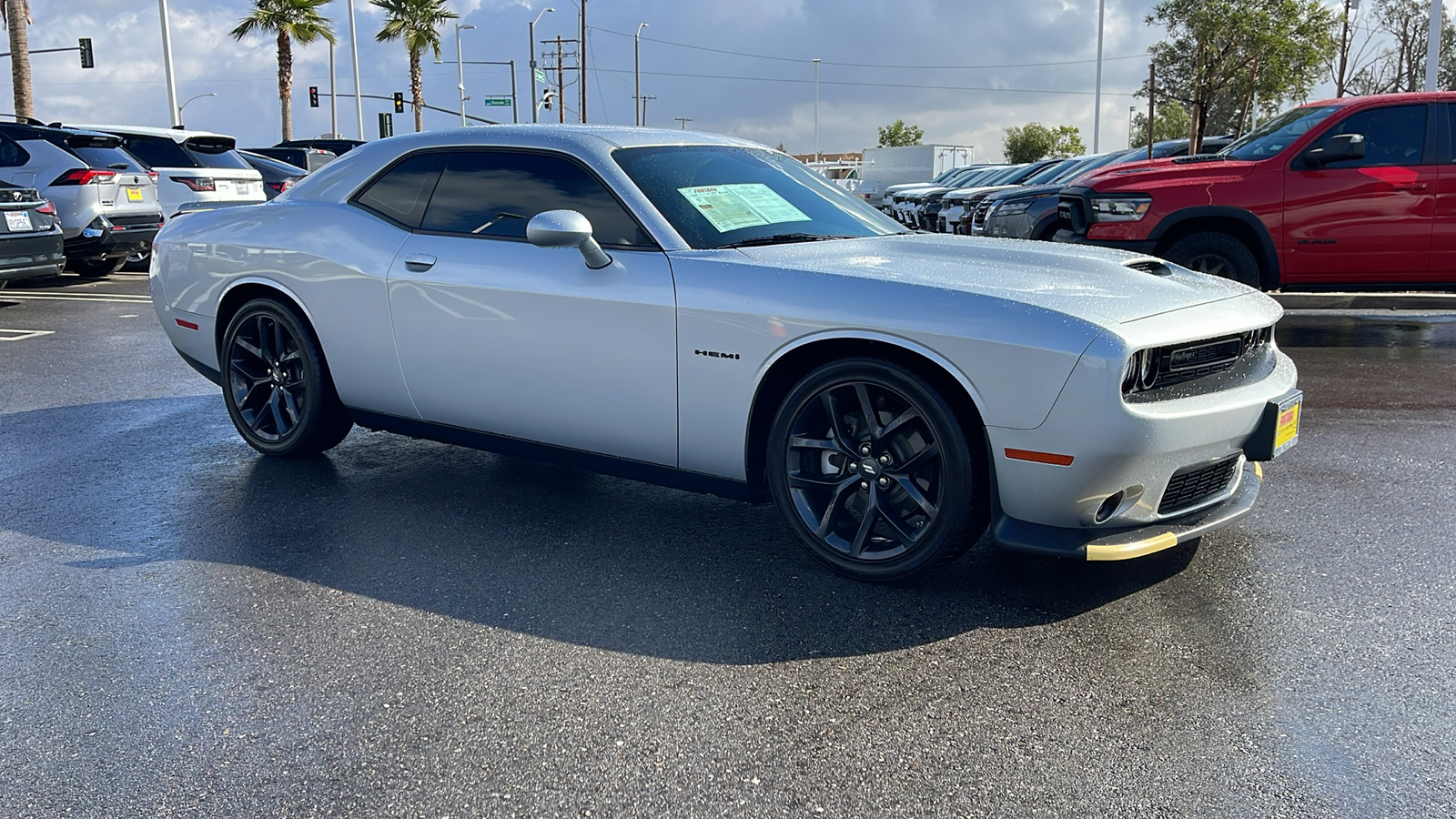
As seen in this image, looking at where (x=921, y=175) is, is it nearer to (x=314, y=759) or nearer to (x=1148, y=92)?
(x=1148, y=92)

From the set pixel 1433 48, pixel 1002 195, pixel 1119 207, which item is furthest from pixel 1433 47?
pixel 1119 207

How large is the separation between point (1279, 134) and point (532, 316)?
7.29 meters

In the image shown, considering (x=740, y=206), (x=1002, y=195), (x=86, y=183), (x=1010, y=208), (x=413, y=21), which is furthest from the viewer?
(x=413, y=21)

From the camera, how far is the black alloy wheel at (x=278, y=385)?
5.30 metres

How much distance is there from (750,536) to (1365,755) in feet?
7.26

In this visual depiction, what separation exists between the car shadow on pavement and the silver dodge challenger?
254mm

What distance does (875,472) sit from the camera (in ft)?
12.5

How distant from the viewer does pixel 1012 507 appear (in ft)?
11.7

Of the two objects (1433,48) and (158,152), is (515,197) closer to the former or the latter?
(158,152)

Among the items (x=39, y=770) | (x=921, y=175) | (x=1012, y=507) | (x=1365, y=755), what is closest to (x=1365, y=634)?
(x=1365, y=755)

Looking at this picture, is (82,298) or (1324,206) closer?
(1324,206)

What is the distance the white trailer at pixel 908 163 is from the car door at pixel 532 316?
45582mm

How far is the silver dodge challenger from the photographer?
3.48 meters

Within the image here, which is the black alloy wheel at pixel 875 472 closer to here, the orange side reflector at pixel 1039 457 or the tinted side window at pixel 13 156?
the orange side reflector at pixel 1039 457
